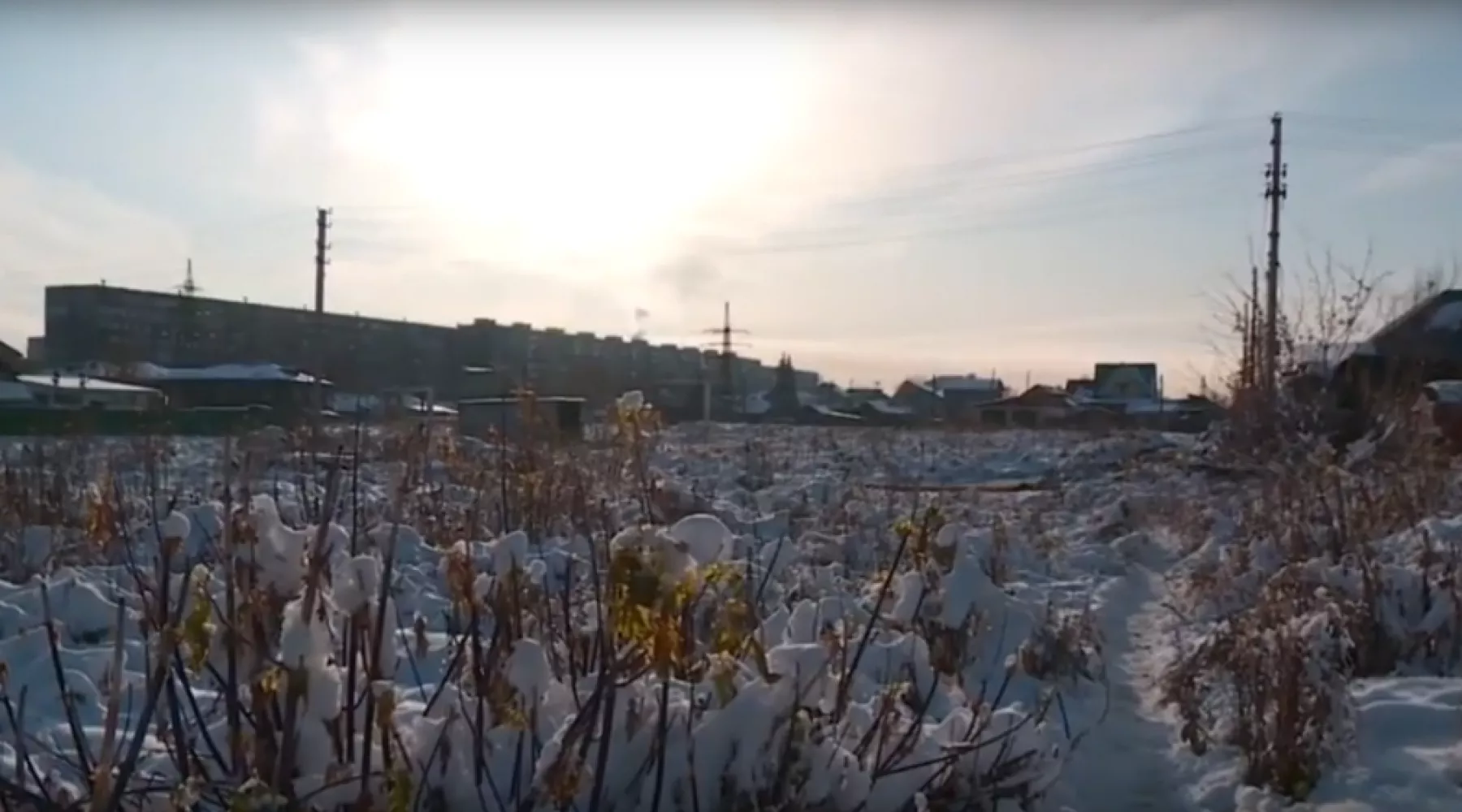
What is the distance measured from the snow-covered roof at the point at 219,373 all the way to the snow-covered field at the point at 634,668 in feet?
125

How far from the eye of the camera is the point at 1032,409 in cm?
5484

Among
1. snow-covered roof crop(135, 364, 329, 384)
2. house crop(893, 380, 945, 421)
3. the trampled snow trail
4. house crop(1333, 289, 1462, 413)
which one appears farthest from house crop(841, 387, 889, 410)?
the trampled snow trail

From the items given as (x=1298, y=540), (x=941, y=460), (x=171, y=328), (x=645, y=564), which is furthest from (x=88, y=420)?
(x=171, y=328)

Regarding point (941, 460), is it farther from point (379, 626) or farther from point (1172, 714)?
point (379, 626)

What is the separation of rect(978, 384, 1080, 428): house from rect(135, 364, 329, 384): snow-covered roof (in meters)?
26.0

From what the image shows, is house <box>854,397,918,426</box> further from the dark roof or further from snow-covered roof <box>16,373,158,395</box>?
snow-covered roof <box>16,373,158,395</box>

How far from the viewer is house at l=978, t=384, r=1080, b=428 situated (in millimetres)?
48669

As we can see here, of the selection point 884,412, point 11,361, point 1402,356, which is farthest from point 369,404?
point 884,412

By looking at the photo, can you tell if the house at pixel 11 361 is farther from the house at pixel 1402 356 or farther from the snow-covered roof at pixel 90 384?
the house at pixel 1402 356

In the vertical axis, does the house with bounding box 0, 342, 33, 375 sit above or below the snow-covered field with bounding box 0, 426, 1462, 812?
above

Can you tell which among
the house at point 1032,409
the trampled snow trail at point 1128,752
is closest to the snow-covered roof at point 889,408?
the house at point 1032,409

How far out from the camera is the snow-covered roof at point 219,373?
43.2 metres

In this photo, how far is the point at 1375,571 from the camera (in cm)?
486

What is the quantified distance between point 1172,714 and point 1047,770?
7.21ft
